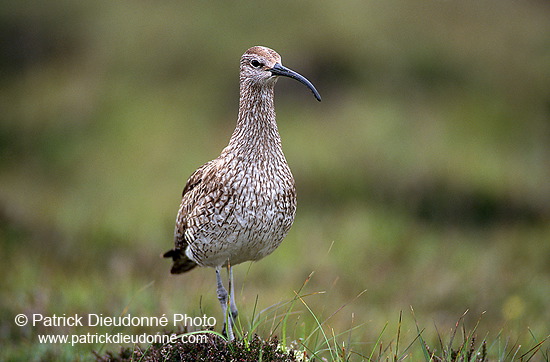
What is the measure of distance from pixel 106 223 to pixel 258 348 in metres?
6.21

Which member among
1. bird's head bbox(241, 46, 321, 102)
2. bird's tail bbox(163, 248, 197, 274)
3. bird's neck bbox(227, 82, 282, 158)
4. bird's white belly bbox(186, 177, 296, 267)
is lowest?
bird's tail bbox(163, 248, 197, 274)

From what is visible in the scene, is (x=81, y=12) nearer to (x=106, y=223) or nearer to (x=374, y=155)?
(x=106, y=223)

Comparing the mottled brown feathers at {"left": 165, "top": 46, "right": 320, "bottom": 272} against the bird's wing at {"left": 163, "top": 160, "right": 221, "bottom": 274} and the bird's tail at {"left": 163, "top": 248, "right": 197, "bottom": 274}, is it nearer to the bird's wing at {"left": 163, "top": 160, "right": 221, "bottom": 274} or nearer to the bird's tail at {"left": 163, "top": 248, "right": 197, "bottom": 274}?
the bird's wing at {"left": 163, "top": 160, "right": 221, "bottom": 274}

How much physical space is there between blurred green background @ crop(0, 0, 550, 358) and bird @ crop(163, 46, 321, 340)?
3.23 meters

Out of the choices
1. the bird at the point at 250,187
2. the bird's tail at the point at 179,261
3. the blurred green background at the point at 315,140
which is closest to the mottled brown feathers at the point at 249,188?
the bird at the point at 250,187

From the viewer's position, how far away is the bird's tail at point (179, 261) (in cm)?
634

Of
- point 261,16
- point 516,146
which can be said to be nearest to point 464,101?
point 516,146

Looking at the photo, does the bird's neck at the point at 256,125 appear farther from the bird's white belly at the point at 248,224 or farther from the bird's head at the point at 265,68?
the bird's white belly at the point at 248,224

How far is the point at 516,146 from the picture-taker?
12.2 meters

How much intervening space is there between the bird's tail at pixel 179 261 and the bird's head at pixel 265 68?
5.75 ft

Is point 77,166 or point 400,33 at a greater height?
point 400,33

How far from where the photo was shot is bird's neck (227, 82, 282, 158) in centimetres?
544

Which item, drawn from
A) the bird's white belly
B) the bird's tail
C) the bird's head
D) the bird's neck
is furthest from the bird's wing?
the bird's head

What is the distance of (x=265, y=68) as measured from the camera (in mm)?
5309
